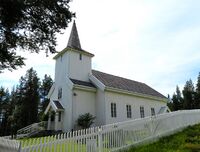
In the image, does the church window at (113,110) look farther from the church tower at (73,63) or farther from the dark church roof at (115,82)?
the church tower at (73,63)

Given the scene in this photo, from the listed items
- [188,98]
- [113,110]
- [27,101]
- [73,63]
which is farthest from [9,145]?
[188,98]

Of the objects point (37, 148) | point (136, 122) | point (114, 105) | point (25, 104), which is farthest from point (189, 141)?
point (25, 104)

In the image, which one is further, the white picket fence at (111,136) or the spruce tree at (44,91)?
the spruce tree at (44,91)

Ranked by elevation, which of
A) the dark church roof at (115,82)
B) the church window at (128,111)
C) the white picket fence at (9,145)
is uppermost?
the dark church roof at (115,82)

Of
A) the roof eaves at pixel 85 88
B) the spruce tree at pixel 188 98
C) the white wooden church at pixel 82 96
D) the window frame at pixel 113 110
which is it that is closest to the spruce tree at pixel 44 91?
the white wooden church at pixel 82 96

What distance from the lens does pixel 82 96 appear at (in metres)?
20.8

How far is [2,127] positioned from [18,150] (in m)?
42.9

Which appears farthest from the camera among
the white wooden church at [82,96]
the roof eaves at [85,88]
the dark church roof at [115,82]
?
the dark church roof at [115,82]

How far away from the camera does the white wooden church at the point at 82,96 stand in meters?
20.3

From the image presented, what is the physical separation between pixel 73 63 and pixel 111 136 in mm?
14439

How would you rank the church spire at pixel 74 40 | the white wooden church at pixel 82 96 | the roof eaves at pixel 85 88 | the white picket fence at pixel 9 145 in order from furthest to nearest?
the church spire at pixel 74 40, the white wooden church at pixel 82 96, the roof eaves at pixel 85 88, the white picket fence at pixel 9 145

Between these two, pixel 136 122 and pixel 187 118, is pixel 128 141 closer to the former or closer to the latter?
pixel 136 122

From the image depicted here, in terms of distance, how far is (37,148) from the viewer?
20.5 ft

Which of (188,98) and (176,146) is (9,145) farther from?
(188,98)
